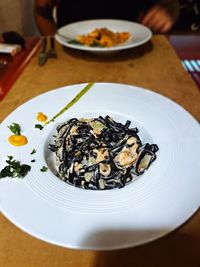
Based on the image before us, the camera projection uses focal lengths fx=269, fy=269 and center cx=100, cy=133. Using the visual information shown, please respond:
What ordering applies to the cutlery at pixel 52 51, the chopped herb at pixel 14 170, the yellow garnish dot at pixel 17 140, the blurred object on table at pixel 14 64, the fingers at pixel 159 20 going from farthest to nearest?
the fingers at pixel 159 20
the cutlery at pixel 52 51
the blurred object on table at pixel 14 64
the yellow garnish dot at pixel 17 140
the chopped herb at pixel 14 170

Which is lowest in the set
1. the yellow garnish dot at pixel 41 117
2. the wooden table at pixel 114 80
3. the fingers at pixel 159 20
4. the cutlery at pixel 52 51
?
the fingers at pixel 159 20

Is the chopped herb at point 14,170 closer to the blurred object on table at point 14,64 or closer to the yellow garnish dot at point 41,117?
the yellow garnish dot at point 41,117

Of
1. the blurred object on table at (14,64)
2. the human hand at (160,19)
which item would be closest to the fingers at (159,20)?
the human hand at (160,19)

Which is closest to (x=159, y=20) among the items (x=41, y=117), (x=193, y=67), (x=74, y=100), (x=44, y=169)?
(x=193, y=67)

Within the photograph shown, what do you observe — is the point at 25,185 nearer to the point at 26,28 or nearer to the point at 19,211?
the point at 19,211

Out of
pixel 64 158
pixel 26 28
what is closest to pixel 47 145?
pixel 64 158
